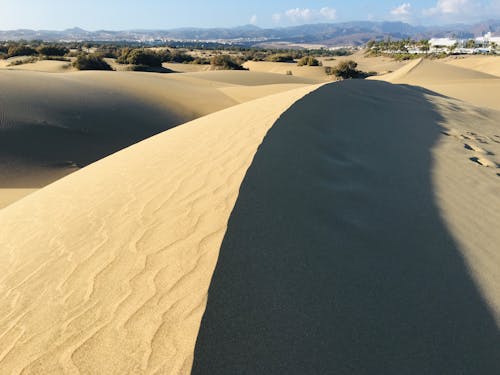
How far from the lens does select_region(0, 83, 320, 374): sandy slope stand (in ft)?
6.48

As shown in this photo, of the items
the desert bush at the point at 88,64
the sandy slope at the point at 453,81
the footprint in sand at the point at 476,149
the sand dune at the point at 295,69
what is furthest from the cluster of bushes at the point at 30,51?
the footprint in sand at the point at 476,149

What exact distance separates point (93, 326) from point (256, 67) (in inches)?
1683

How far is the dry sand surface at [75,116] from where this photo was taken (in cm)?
888

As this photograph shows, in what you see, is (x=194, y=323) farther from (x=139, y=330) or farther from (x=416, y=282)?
(x=416, y=282)

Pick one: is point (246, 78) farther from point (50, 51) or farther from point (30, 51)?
point (30, 51)

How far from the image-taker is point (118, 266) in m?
2.68

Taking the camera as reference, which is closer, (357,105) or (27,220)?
(27,220)

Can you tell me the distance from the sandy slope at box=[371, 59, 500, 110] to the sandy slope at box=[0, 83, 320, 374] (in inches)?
567

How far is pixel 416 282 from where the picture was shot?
2764mm

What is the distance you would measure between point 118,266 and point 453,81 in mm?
27203

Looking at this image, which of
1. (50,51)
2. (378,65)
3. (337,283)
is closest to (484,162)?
(337,283)

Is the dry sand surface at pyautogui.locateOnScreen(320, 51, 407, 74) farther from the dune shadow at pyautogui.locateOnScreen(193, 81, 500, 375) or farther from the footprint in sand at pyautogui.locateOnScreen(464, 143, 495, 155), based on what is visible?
the dune shadow at pyautogui.locateOnScreen(193, 81, 500, 375)

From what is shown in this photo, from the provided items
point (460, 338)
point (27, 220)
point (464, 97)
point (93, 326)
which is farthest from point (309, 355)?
point (464, 97)

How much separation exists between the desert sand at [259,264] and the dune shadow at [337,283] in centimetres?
1
